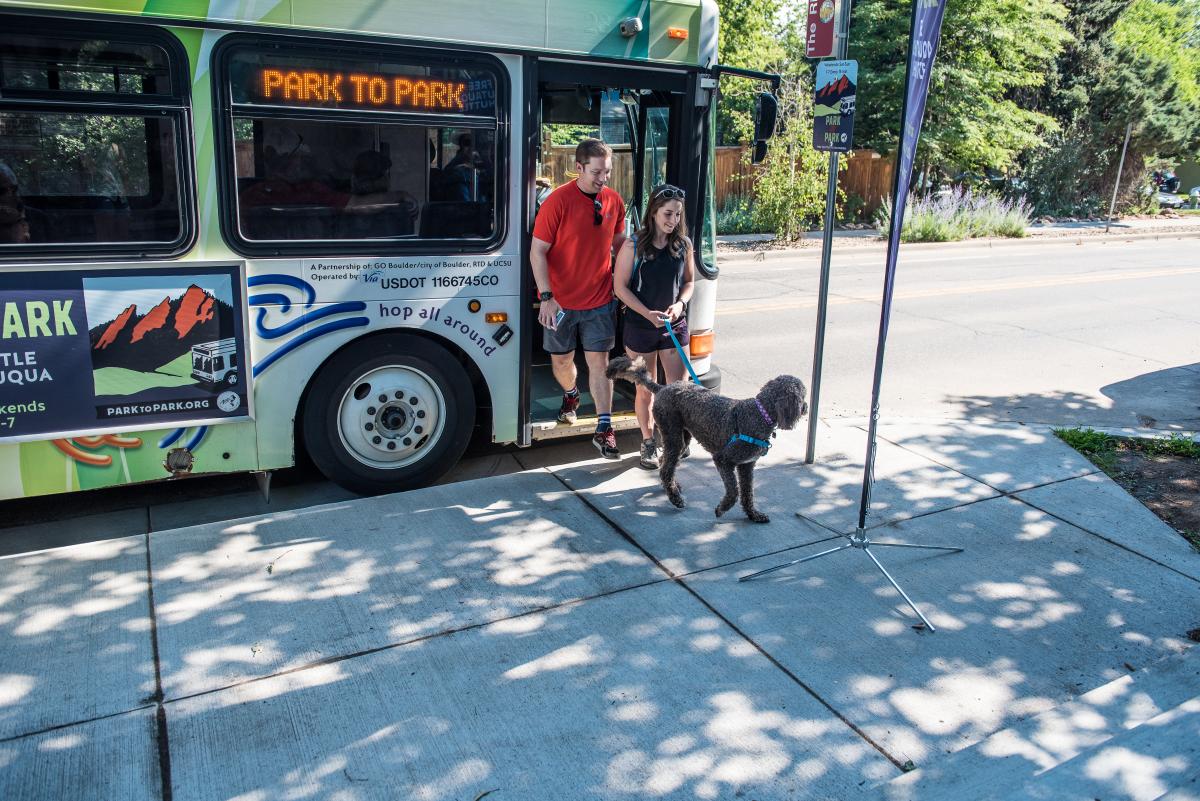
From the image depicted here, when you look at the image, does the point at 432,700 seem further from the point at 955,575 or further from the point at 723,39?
the point at 723,39

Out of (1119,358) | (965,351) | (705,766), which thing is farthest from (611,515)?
(1119,358)

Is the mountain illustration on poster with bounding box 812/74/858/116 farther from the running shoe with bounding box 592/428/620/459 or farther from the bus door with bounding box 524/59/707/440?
the running shoe with bounding box 592/428/620/459

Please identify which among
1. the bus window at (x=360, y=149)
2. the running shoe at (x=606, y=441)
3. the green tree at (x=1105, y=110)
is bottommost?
the running shoe at (x=606, y=441)

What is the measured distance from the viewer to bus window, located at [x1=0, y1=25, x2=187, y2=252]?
4262 mm

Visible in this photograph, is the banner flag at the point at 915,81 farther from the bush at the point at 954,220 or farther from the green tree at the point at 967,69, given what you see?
the green tree at the point at 967,69

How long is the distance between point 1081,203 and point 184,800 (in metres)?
Result: 32.6

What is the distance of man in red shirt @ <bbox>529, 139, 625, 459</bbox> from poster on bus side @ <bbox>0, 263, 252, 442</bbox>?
6.00 feet

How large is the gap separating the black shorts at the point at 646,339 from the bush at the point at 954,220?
1640 centimetres

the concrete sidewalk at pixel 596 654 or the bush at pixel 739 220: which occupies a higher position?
the bush at pixel 739 220

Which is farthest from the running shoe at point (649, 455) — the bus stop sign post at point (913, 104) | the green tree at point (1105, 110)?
the green tree at point (1105, 110)

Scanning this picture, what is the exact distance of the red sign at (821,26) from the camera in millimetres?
5633

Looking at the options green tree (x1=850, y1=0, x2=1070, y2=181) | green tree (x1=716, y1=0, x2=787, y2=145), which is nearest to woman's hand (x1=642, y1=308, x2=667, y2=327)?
green tree (x1=716, y1=0, x2=787, y2=145)

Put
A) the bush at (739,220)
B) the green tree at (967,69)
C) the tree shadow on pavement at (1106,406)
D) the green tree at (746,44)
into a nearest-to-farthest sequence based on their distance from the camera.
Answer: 1. the tree shadow on pavement at (1106,406)
2. the bush at (739,220)
3. the green tree at (746,44)
4. the green tree at (967,69)

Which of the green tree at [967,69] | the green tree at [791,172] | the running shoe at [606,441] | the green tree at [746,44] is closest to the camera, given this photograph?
the running shoe at [606,441]
